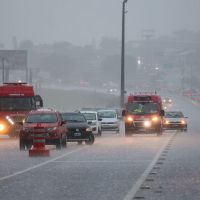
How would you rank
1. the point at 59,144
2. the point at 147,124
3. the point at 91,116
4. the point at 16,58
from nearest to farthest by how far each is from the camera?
the point at 59,144 → the point at 91,116 → the point at 147,124 → the point at 16,58

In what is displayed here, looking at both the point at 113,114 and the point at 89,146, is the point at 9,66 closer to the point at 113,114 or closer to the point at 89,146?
the point at 113,114

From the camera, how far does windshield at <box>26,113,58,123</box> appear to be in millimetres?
41656

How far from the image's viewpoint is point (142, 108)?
5947 centimetres

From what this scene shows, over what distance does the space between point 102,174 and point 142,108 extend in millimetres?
32927

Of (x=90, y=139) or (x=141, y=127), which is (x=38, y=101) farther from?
(x=90, y=139)

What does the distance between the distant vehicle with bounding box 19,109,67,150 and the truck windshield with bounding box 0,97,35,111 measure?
11957mm

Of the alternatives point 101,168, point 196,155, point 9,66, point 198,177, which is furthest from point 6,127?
point 9,66

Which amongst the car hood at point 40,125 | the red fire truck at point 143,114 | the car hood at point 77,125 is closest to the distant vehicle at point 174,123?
the red fire truck at point 143,114

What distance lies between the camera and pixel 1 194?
20.8 metres

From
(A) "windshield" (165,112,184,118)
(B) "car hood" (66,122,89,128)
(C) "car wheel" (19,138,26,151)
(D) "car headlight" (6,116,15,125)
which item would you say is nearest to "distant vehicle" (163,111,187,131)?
(A) "windshield" (165,112,184,118)

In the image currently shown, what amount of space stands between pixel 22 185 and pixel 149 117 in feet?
118

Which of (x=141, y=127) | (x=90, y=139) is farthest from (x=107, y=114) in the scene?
(x=90, y=139)

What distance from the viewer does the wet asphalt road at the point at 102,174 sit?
68.4ft

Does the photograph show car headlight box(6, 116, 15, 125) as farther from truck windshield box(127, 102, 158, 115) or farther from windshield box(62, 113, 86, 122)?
truck windshield box(127, 102, 158, 115)
